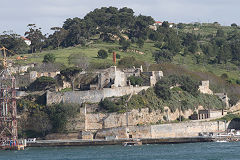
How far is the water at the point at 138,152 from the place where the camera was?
66250 mm

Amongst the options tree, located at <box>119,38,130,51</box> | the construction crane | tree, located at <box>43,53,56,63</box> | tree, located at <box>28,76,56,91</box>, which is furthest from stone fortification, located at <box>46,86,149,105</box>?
tree, located at <box>119,38,130,51</box>

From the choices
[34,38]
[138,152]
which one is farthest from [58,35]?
[138,152]

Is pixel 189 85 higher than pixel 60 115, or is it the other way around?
pixel 189 85

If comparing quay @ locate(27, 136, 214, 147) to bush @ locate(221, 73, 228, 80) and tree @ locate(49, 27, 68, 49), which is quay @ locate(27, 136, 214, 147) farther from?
tree @ locate(49, 27, 68, 49)

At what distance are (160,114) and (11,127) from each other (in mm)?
17711

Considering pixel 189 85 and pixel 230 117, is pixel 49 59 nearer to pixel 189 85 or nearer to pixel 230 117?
pixel 189 85

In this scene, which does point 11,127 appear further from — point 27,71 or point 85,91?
point 27,71

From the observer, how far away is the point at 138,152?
7081 centimetres

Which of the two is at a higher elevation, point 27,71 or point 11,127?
point 27,71

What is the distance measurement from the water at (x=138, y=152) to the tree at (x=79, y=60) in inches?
957

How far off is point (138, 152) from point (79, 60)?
114 feet

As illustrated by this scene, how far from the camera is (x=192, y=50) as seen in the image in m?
134

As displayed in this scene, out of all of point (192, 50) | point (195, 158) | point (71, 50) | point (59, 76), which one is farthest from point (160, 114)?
point (192, 50)

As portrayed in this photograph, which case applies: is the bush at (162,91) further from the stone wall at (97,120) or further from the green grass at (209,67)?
the green grass at (209,67)
